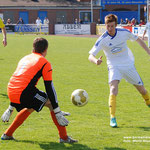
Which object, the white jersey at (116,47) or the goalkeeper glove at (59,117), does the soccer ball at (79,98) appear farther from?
the goalkeeper glove at (59,117)

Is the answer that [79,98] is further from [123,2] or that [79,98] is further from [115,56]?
[123,2]

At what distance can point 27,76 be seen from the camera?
5586 millimetres

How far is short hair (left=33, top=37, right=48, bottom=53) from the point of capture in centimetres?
559

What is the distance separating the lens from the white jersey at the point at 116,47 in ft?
23.4

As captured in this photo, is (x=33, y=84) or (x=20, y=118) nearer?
(x=33, y=84)

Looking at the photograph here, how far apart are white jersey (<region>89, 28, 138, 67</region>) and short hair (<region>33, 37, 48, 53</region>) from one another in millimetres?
1597

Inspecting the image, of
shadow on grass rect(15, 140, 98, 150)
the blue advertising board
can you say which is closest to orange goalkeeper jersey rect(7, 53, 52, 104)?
shadow on grass rect(15, 140, 98, 150)

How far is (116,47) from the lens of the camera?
23.5 feet

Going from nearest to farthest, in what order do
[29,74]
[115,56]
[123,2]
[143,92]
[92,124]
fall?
[29,74]
[92,124]
[115,56]
[143,92]
[123,2]

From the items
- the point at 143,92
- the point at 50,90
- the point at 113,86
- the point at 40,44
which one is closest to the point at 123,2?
the point at 143,92

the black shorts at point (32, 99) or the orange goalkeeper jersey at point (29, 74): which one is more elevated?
the orange goalkeeper jersey at point (29, 74)

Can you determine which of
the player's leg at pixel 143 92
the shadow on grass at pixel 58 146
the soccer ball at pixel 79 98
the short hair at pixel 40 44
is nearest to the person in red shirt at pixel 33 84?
the short hair at pixel 40 44

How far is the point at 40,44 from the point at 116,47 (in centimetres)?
199

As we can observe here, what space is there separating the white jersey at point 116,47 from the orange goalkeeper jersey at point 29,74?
1692mm
